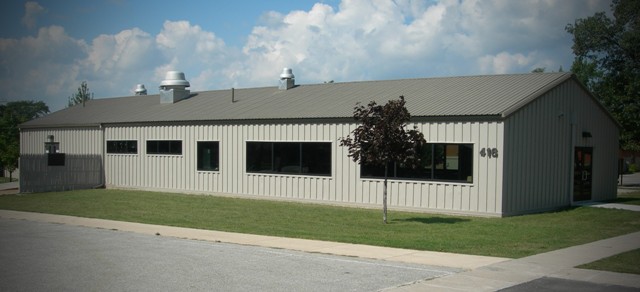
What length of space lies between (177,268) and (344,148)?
41.1ft

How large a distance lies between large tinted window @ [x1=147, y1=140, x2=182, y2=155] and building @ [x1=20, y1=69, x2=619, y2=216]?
49 millimetres

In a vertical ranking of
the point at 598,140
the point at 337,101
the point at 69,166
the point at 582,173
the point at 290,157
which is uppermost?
the point at 337,101

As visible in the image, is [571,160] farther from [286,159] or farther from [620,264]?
[620,264]

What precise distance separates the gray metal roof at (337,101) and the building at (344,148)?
7 centimetres

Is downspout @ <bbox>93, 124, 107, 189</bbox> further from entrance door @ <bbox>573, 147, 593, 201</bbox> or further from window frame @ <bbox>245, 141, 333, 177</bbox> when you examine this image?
entrance door @ <bbox>573, 147, 593, 201</bbox>

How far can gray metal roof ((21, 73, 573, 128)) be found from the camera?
2106cm

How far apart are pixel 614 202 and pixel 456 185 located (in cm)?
860

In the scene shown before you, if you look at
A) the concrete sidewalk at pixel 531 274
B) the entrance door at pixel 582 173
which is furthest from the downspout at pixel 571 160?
the concrete sidewalk at pixel 531 274

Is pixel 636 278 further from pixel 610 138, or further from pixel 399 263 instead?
pixel 610 138

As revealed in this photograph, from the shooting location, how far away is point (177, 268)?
10852 millimetres

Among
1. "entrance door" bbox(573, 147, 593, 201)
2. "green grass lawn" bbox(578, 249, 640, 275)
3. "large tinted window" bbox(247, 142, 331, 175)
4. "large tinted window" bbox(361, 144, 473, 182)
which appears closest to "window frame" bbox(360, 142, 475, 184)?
"large tinted window" bbox(361, 144, 473, 182)

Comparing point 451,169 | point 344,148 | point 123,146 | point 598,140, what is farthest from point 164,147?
point 598,140

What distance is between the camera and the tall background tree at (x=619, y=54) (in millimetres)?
41375

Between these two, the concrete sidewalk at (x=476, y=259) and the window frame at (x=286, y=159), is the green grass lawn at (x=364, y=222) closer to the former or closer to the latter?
the concrete sidewalk at (x=476, y=259)
